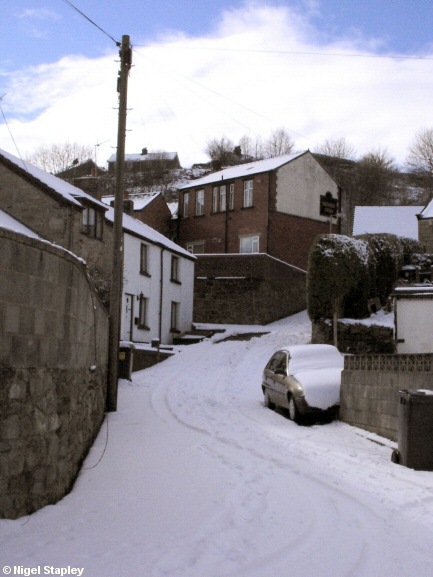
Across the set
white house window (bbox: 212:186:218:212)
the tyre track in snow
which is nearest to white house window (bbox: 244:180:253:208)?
white house window (bbox: 212:186:218:212)

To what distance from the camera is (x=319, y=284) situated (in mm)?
25359

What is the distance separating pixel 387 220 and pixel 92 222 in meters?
21.4

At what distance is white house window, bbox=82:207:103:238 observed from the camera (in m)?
26.5

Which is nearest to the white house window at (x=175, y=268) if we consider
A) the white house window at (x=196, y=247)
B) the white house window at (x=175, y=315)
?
the white house window at (x=175, y=315)

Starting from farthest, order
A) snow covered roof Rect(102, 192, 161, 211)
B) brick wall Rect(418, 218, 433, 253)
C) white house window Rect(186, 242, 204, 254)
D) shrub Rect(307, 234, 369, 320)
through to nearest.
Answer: white house window Rect(186, 242, 204, 254)
snow covered roof Rect(102, 192, 161, 211)
brick wall Rect(418, 218, 433, 253)
shrub Rect(307, 234, 369, 320)

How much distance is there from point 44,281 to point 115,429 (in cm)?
534

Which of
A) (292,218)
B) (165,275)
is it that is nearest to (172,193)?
(292,218)

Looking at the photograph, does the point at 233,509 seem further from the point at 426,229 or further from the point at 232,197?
the point at 232,197

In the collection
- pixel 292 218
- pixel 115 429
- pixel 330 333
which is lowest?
pixel 115 429

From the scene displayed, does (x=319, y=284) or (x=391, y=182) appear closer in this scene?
(x=319, y=284)

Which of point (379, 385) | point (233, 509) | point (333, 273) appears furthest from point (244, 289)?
point (233, 509)

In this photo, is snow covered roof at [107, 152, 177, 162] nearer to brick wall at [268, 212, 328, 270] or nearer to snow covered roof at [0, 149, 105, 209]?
brick wall at [268, 212, 328, 270]

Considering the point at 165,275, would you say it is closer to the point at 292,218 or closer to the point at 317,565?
the point at 292,218

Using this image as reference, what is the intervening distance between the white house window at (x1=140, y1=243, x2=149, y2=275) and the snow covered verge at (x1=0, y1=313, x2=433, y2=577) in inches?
730
